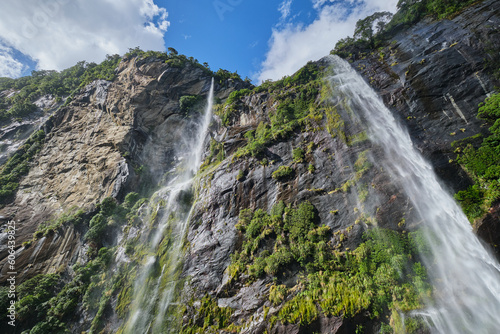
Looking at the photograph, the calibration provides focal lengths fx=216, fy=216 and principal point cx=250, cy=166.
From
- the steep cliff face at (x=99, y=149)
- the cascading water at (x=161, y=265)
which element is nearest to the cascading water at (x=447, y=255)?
the cascading water at (x=161, y=265)

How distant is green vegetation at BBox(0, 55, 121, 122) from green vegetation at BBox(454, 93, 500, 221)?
1997 inches

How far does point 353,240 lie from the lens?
11.7m

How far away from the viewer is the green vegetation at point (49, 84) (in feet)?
137

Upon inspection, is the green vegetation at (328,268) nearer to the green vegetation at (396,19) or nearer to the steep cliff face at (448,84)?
the steep cliff face at (448,84)

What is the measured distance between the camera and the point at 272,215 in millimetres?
15195

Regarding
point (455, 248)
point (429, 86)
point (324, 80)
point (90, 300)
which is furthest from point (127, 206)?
point (429, 86)

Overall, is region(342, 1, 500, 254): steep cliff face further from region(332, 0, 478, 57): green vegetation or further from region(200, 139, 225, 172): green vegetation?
region(200, 139, 225, 172): green vegetation

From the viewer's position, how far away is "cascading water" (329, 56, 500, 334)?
8.03m

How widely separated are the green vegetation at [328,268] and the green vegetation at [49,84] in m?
44.4

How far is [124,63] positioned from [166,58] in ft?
30.3

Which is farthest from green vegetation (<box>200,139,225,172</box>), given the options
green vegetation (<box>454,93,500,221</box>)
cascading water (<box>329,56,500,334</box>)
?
green vegetation (<box>454,93,500,221</box>)

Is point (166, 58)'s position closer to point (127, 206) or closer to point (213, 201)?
point (127, 206)

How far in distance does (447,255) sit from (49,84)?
7042 centimetres

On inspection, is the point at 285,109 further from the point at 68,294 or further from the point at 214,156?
the point at 68,294
